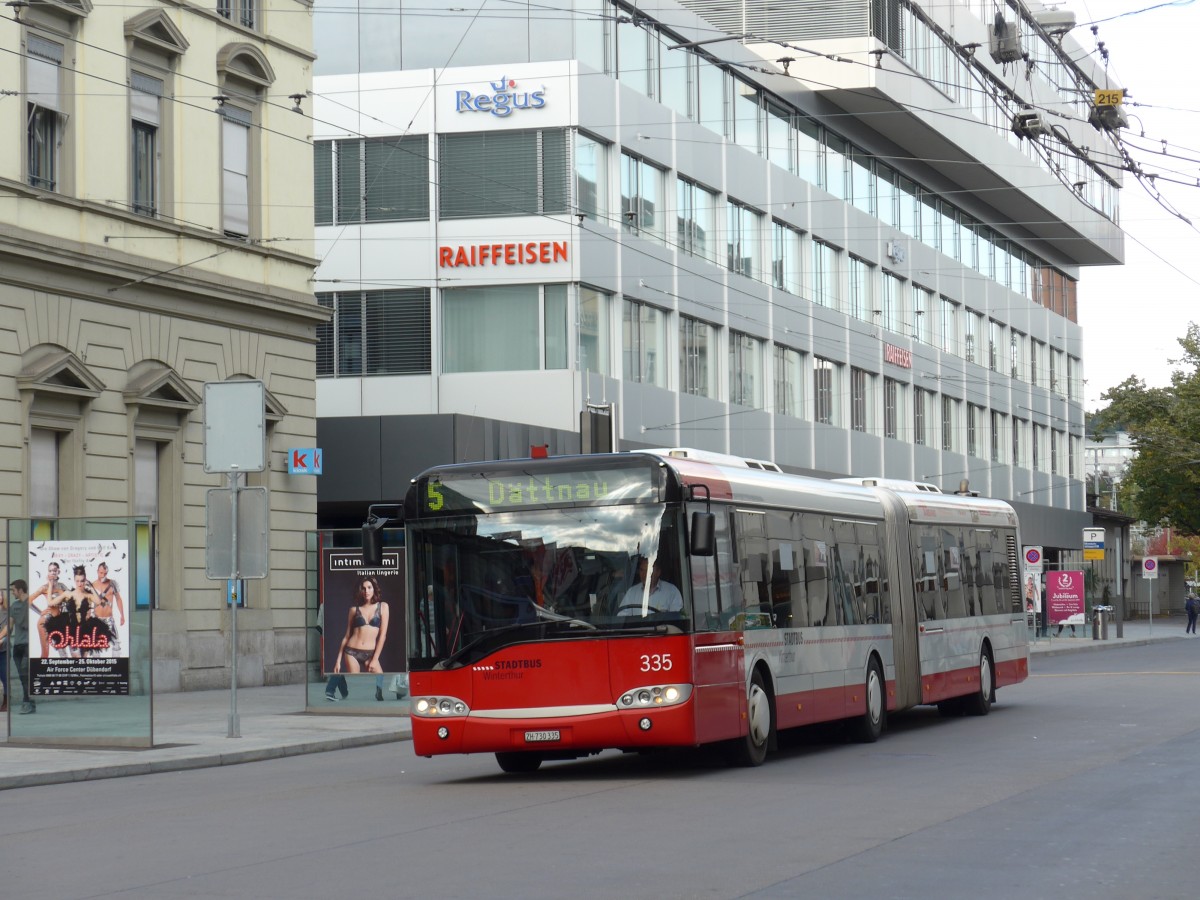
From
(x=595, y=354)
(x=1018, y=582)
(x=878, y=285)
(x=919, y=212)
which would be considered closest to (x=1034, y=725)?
(x=1018, y=582)

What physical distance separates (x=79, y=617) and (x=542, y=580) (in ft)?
20.7

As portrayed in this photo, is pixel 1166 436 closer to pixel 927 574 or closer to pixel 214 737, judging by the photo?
pixel 927 574

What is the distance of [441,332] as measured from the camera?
41781 millimetres

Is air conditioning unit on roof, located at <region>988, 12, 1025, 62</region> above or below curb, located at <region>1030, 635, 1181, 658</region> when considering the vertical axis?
above

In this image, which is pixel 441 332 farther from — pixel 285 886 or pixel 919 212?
pixel 285 886

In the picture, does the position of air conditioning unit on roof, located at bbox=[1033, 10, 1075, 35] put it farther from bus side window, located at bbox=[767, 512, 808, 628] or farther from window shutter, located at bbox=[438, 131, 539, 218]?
bus side window, located at bbox=[767, 512, 808, 628]

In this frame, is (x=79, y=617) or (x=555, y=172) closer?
(x=79, y=617)

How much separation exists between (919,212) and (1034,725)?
43170mm

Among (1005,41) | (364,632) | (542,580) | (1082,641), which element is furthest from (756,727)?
(1082,641)

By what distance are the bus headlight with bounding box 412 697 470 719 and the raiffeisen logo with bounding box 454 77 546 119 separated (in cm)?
2711

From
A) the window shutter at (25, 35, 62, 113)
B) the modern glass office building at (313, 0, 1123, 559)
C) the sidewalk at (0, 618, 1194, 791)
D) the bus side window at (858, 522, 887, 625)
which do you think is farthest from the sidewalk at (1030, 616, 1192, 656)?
the window shutter at (25, 35, 62, 113)

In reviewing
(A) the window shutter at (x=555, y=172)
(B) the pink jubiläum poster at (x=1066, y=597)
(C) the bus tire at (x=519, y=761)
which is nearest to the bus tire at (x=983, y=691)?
(C) the bus tire at (x=519, y=761)

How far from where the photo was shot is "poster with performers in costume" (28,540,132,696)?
19094 mm

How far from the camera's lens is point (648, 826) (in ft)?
38.7
